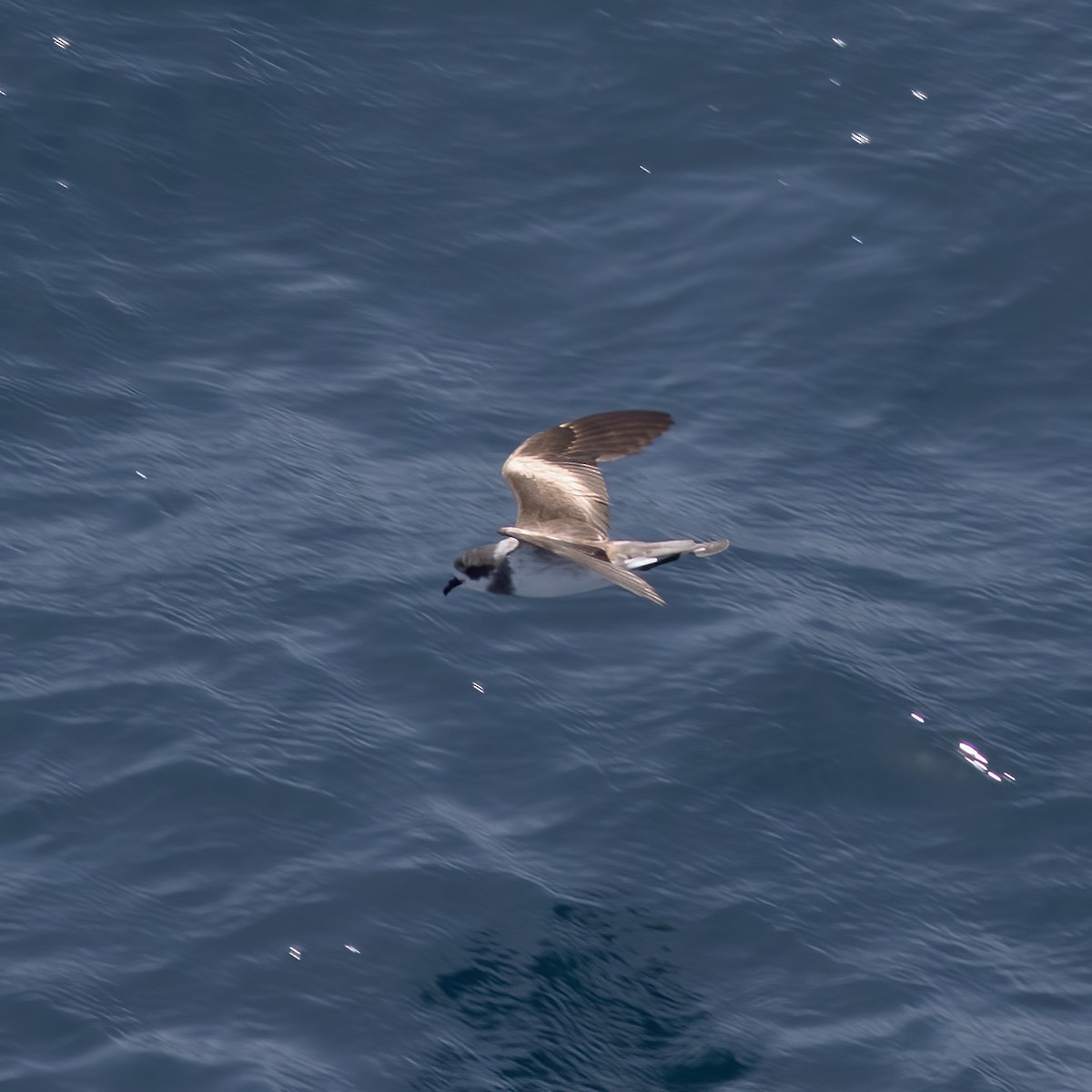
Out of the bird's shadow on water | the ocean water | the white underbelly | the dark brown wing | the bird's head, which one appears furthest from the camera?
the dark brown wing

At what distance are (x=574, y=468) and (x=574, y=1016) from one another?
4.91 meters

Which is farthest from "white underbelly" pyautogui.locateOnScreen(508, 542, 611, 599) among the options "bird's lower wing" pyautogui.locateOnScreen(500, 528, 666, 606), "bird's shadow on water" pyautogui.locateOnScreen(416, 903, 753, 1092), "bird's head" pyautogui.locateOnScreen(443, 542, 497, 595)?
"bird's shadow on water" pyautogui.locateOnScreen(416, 903, 753, 1092)

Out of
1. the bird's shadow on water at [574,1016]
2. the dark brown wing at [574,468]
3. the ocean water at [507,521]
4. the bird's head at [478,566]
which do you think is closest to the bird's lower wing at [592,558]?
the bird's head at [478,566]

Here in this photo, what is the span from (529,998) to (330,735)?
330 centimetres

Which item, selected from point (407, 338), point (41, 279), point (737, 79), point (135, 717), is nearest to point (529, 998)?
point (135, 717)

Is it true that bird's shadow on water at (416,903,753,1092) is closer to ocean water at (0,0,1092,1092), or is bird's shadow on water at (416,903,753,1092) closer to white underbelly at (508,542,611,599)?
ocean water at (0,0,1092,1092)

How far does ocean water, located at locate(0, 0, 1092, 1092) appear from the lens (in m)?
15.0

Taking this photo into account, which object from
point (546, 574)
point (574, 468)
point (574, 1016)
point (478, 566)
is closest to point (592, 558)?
point (546, 574)

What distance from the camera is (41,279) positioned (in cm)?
2109

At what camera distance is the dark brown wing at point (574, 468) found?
54.3 feet

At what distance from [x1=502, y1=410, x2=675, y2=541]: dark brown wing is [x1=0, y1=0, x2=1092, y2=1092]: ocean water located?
194cm

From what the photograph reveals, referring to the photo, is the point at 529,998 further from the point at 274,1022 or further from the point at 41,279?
the point at 41,279

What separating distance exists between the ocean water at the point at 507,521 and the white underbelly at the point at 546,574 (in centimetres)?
168

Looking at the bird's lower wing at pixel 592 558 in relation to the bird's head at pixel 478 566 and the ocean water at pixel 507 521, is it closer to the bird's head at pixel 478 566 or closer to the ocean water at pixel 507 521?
the bird's head at pixel 478 566
